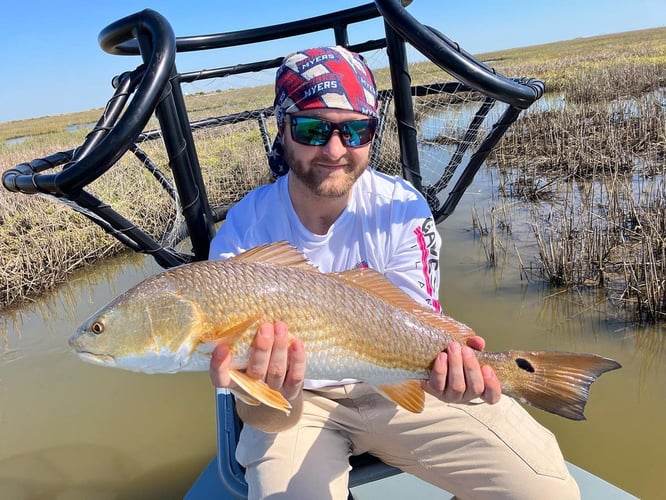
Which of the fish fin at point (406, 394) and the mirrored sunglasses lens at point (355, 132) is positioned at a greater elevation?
the mirrored sunglasses lens at point (355, 132)

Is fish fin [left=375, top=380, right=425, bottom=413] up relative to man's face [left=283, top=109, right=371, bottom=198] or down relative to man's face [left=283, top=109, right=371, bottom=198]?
down

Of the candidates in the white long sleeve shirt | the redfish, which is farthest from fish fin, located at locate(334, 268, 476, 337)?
the white long sleeve shirt

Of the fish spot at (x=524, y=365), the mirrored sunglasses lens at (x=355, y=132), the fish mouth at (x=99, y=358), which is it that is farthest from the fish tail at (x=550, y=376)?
the fish mouth at (x=99, y=358)

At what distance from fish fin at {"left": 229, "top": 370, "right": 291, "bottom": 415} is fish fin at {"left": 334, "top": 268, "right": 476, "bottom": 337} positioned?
0.55 m

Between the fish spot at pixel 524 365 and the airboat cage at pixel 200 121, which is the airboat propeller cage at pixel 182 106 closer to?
the airboat cage at pixel 200 121

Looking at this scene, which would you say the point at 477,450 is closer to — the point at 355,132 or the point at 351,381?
the point at 351,381

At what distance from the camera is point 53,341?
681cm

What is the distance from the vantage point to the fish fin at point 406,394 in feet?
6.61

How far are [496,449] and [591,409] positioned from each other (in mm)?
2912

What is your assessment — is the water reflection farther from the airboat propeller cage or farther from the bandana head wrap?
the bandana head wrap

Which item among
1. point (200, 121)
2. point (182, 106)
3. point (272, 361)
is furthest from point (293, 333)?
point (200, 121)

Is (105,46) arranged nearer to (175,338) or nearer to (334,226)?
(334,226)

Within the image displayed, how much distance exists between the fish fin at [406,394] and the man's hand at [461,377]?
2.8 inches

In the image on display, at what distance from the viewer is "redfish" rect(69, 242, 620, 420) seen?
1840mm
